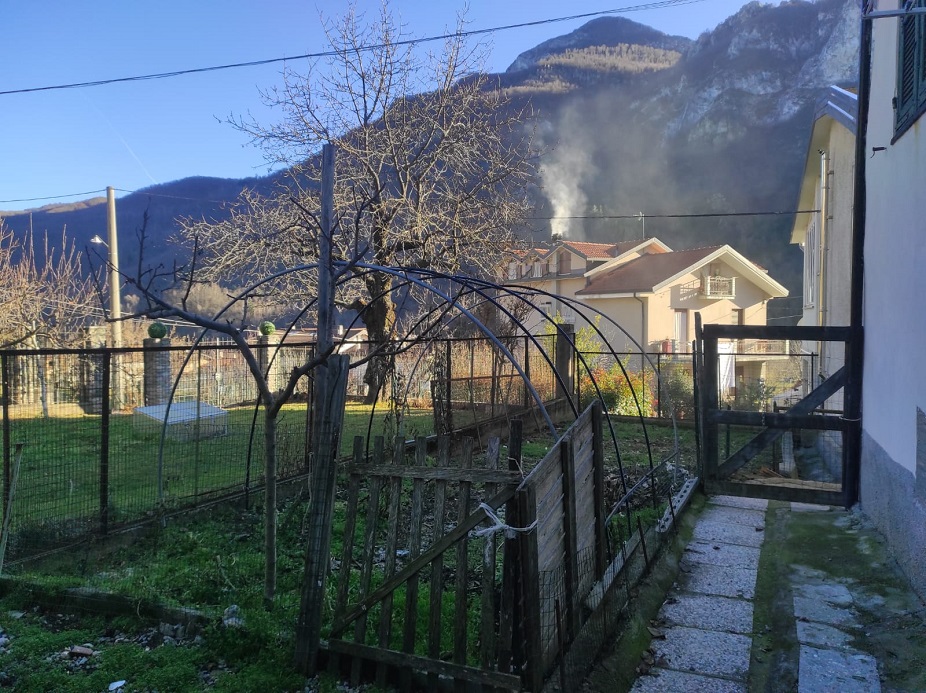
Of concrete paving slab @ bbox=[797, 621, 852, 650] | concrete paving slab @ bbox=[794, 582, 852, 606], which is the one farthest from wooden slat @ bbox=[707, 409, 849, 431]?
concrete paving slab @ bbox=[797, 621, 852, 650]

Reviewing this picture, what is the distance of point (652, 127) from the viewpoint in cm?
9488

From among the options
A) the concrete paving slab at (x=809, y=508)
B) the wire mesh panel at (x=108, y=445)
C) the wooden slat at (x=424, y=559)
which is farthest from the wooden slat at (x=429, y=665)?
the concrete paving slab at (x=809, y=508)

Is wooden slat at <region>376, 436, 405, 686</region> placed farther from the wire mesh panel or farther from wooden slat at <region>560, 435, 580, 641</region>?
the wire mesh panel

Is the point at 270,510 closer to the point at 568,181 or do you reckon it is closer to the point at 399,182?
the point at 399,182

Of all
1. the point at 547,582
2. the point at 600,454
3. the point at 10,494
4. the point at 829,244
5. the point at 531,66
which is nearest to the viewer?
the point at 547,582

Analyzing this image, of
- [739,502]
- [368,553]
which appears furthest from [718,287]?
[368,553]

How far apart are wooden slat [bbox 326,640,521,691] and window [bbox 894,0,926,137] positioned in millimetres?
4525

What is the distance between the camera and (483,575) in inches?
146

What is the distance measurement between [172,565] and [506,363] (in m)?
8.57

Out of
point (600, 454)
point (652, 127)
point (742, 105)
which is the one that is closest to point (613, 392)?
point (600, 454)

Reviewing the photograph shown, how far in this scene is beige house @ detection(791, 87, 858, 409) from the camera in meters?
10.7

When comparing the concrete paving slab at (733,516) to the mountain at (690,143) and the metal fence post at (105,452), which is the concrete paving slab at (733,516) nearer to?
the metal fence post at (105,452)

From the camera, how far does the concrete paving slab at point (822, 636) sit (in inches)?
164

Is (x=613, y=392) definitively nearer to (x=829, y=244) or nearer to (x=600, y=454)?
(x=829, y=244)
